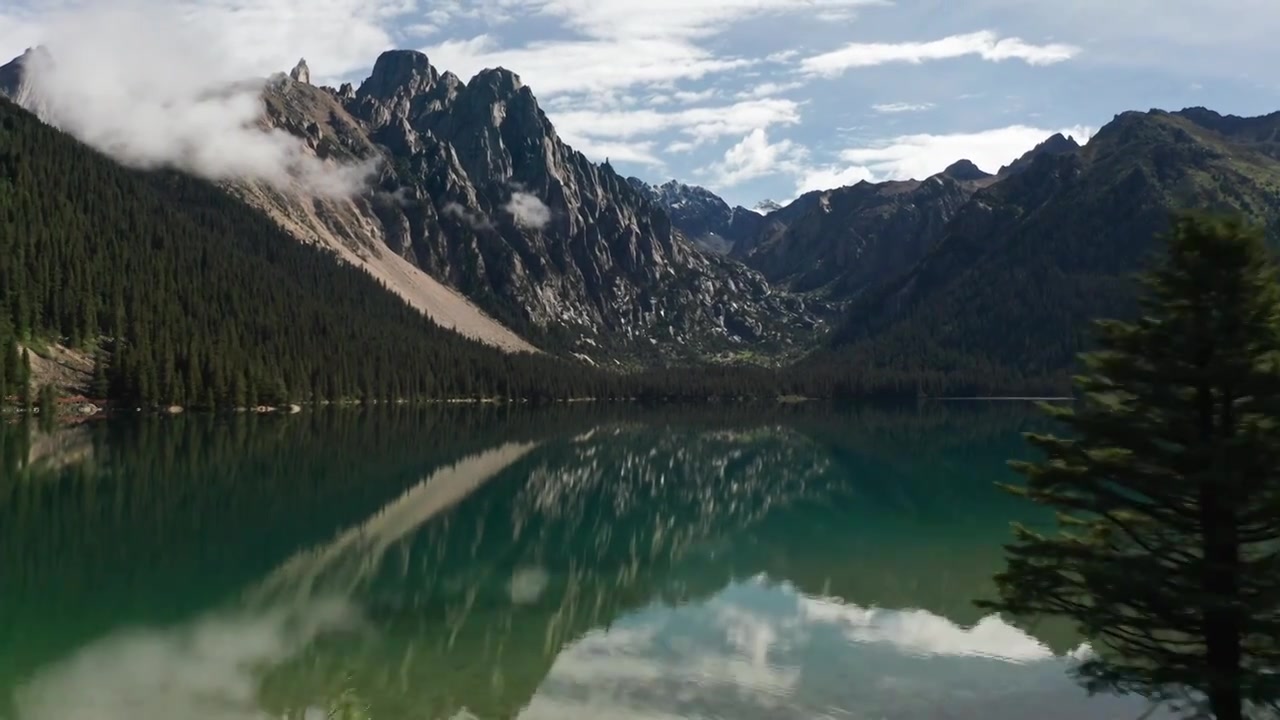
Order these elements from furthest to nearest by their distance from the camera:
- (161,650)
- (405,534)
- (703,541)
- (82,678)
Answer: (703,541) < (405,534) < (161,650) < (82,678)

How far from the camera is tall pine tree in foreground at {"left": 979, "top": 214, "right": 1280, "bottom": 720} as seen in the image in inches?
482

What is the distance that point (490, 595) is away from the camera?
33.8 metres

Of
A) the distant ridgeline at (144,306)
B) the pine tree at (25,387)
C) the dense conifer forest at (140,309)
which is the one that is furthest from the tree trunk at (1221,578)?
the distant ridgeline at (144,306)

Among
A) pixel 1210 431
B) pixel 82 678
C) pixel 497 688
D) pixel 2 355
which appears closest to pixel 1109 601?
pixel 1210 431

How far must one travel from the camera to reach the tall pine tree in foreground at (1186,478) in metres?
12.2

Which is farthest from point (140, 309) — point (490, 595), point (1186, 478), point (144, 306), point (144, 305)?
→ point (1186, 478)

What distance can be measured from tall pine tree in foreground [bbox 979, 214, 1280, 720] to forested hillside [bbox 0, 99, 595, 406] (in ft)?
403

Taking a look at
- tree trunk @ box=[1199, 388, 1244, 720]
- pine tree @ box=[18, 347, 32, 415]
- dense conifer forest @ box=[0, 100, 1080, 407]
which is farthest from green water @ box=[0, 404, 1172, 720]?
dense conifer forest @ box=[0, 100, 1080, 407]

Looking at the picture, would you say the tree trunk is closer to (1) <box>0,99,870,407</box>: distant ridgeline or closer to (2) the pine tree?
(2) the pine tree

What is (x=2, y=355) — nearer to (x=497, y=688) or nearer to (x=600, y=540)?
(x=600, y=540)

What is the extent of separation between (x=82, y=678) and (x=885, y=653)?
2098 centimetres

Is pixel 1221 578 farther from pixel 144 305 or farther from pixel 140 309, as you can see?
pixel 144 305

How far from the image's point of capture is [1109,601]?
43.0 feet

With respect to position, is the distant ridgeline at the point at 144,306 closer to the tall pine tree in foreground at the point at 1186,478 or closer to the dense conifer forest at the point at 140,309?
the dense conifer forest at the point at 140,309
